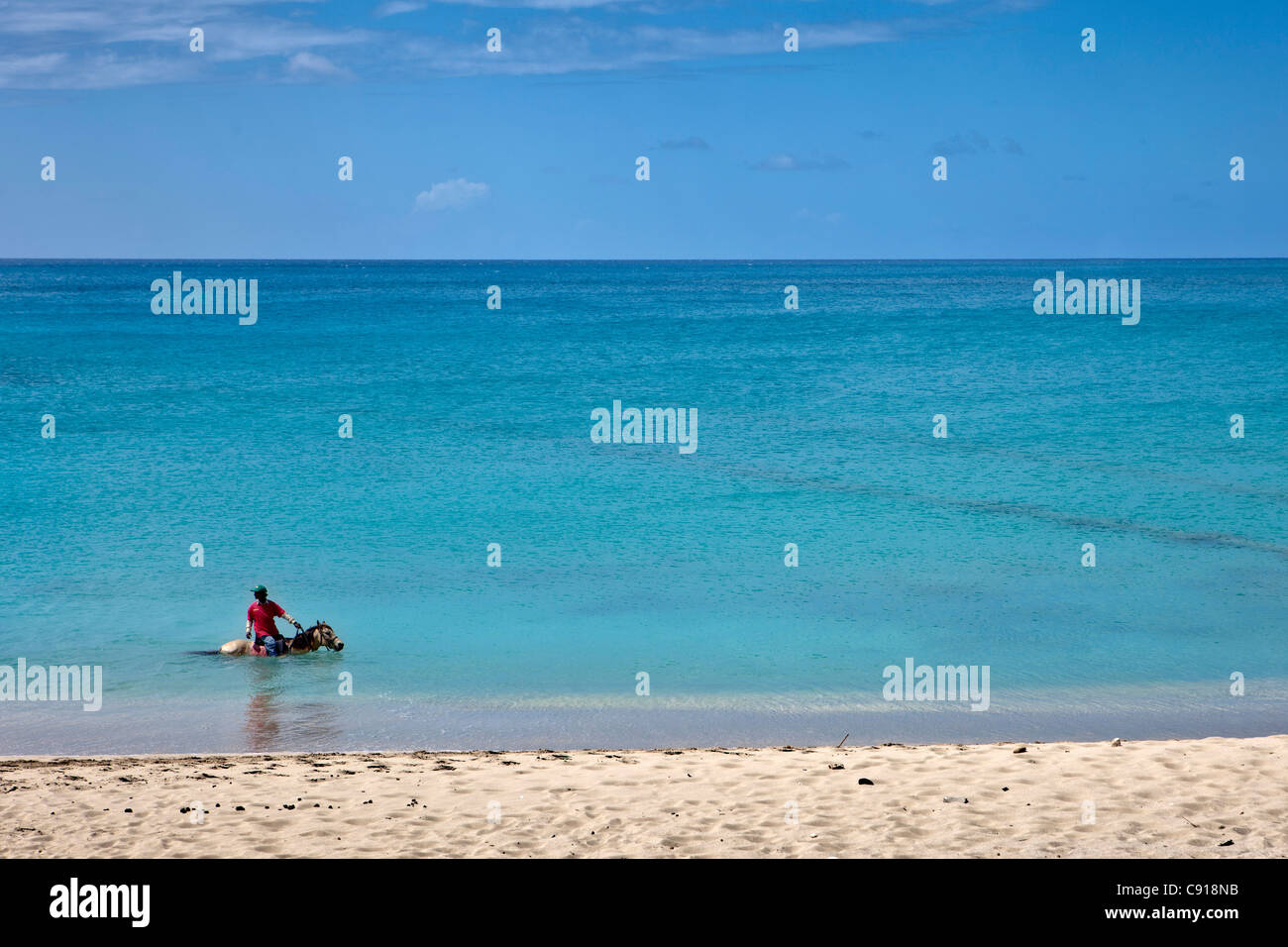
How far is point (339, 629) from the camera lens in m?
13.8

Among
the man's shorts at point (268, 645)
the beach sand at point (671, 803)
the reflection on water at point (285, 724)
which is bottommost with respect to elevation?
the beach sand at point (671, 803)

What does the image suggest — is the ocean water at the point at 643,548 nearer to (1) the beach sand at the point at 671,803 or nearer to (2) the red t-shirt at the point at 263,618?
(2) the red t-shirt at the point at 263,618

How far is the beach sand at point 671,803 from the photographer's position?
688 centimetres

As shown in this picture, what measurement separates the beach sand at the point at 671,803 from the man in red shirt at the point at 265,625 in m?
3.39

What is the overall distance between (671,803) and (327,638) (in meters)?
6.34

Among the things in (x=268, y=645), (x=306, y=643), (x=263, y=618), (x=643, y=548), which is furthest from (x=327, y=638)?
(x=643, y=548)

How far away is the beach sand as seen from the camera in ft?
22.6

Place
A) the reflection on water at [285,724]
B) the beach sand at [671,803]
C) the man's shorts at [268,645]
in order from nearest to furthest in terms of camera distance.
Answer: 1. the beach sand at [671,803]
2. the reflection on water at [285,724]
3. the man's shorts at [268,645]

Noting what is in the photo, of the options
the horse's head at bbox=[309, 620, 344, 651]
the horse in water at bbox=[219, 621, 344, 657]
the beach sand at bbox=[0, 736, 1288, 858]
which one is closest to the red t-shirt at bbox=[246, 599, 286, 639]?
the horse in water at bbox=[219, 621, 344, 657]

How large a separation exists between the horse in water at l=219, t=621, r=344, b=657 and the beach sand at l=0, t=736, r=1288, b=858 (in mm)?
3430

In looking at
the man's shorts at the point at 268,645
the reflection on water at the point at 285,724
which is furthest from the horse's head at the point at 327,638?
the reflection on water at the point at 285,724

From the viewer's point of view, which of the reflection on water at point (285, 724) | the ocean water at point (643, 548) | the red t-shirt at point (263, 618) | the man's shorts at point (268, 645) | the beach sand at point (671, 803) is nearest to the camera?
the beach sand at point (671, 803)

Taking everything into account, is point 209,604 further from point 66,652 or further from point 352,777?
point 352,777

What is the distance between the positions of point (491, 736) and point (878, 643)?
201 inches
